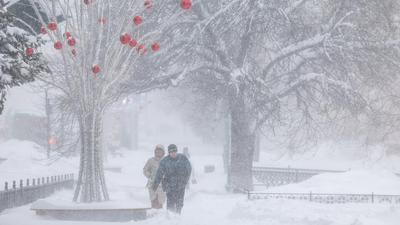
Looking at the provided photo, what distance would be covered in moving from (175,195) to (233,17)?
7.67 metres

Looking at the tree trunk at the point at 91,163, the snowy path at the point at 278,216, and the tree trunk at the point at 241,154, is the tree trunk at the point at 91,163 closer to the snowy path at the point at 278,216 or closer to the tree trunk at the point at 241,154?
the snowy path at the point at 278,216

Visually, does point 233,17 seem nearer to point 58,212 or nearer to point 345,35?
point 345,35

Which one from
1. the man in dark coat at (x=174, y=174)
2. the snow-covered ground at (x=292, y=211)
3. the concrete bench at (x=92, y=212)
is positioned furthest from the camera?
the man in dark coat at (x=174, y=174)

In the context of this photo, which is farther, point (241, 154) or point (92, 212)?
point (241, 154)

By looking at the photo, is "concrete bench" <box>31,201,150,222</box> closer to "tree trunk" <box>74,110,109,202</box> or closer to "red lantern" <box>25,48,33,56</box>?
"tree trunk" <box>74,110,109,202</box>

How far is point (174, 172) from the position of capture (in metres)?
11.2

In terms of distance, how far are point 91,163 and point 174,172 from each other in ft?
6.89

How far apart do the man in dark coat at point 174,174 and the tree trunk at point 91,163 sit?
1.57 meters

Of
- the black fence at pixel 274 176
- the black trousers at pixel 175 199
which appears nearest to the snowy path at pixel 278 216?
the black trousers at pixel 175 199

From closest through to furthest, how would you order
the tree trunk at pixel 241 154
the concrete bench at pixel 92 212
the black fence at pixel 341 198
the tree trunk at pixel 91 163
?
the concrete bench at pixel 92 212 < the tree trunk at pixel 91 163 < the black fence at pixel 341 198 < the tree trunk at pixel 241 154

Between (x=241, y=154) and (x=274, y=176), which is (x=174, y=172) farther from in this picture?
(x=274, y=176)

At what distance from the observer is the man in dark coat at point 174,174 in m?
11.2

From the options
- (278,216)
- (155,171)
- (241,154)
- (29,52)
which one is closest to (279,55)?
(241,154)

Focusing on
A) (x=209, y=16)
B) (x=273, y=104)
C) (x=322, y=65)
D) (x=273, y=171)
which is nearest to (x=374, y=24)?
(x=322, y=65)
